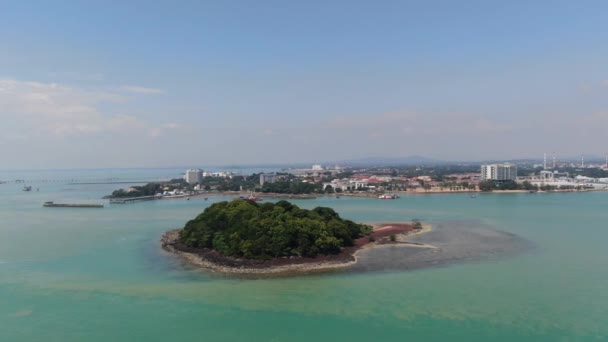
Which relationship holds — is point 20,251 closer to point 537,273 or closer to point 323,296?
point 323,296

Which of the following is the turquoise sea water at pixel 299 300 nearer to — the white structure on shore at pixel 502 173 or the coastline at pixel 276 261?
the coastline at pixel 276 261

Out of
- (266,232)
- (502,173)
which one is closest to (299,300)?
(266,232)

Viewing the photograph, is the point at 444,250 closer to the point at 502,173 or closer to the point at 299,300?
the point at 299,300

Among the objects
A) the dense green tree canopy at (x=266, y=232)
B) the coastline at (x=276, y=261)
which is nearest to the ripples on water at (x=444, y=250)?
the coastline at (x=276, y=261)

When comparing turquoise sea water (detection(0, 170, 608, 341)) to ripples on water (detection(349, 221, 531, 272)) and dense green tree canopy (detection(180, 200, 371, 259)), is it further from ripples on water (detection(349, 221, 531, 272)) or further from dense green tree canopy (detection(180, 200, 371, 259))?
dense green tree canopy (detection(180, 200, 371, 259))

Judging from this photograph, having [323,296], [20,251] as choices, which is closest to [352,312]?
[323,296]

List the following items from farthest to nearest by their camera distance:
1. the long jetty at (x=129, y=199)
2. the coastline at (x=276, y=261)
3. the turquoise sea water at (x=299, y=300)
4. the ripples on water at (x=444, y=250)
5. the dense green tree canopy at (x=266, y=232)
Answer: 1. the long jetty at (x=129, y=199)
2. the dense green tree canopy at (x=266, y=232)
3. the ripples on water at (x=444, y=250)
4. the coastline at (x=276, y=261)
5. the turquoise sea water at (x=299, y=300)

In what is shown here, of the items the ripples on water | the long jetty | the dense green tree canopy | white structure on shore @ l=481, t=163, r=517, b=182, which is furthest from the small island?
white structure on shore @ l=481, t=163, r=517, b=182
